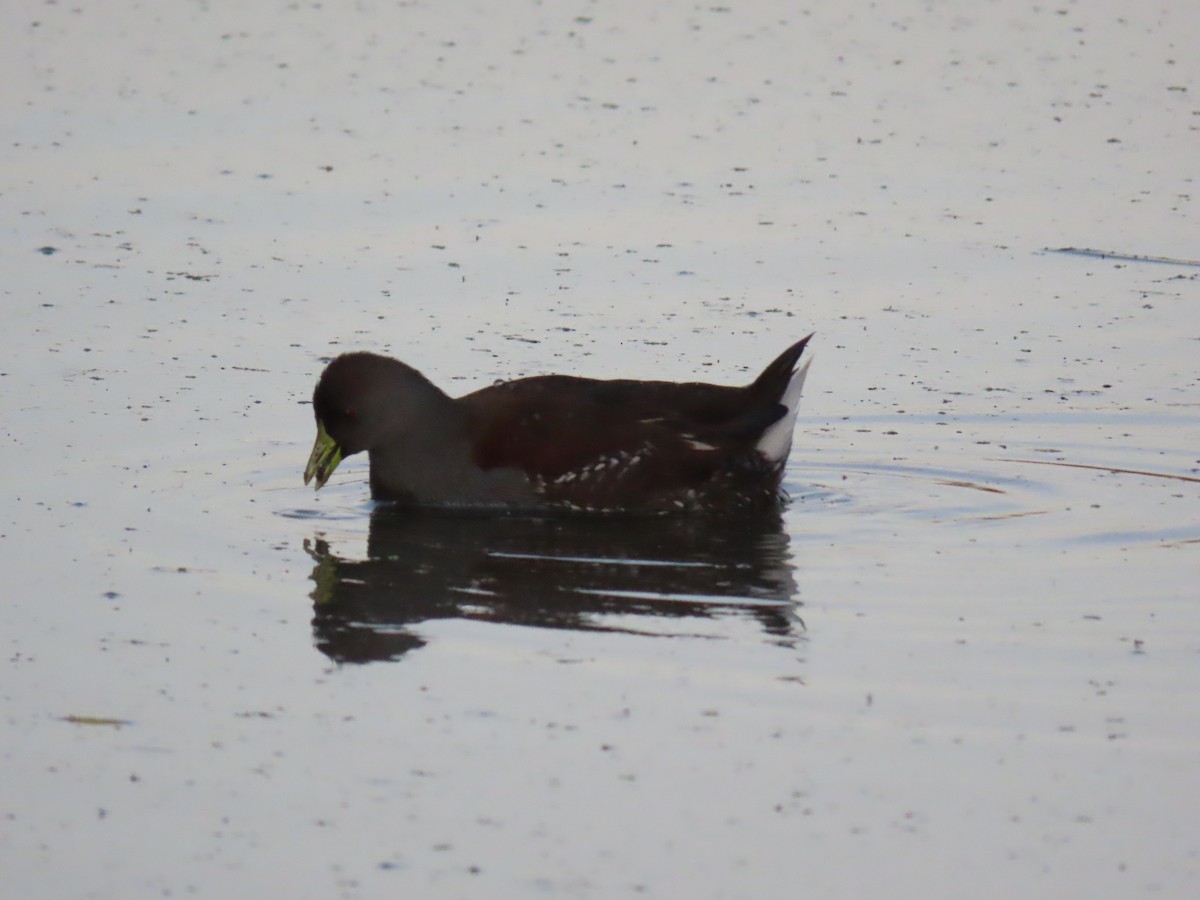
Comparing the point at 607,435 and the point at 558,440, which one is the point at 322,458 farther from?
the point at 607,435

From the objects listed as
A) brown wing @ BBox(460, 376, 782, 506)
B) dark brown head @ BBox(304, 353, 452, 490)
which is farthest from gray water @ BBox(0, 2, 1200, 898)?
brown wing @ BBox(460, 376, 782, 506)

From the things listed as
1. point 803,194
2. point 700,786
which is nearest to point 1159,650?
point 700,786

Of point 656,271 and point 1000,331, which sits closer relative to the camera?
point 1000,331

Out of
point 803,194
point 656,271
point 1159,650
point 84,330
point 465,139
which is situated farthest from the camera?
point 465,139

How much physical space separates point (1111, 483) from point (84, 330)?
478cm

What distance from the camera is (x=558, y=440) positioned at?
8.10 meters

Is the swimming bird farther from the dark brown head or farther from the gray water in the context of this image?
the gray water

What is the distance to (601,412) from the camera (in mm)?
8180

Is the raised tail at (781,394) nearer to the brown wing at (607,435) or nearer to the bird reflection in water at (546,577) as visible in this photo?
the brown wing at (607,435)

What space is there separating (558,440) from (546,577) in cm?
114

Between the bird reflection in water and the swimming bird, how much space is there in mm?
123

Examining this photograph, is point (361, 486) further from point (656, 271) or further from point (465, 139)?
point (465, 139)

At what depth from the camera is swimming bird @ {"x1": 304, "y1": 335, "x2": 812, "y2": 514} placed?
26.6ft

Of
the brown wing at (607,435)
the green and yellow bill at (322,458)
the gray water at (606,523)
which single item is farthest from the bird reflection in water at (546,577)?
the green and yellow bill at (322,458)
